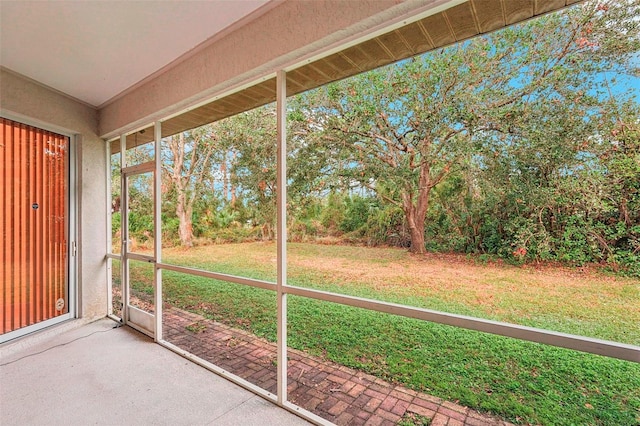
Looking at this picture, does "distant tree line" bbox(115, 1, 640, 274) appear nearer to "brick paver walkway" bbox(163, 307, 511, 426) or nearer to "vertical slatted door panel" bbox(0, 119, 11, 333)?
"brick paver walkway" bbox(163, 307, 511, 426)

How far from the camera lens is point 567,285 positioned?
6.93 feet

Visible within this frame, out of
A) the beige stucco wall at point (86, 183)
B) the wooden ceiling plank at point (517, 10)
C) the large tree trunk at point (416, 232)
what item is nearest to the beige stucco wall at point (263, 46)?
the wooden ceiling plank at point (517, 10)

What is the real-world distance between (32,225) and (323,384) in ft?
11.7

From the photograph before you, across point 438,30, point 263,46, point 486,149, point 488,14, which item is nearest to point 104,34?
point 263,46

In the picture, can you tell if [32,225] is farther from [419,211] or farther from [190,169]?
[419,211]

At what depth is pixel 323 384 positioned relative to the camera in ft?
8.47

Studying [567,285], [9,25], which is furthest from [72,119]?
[567,285]

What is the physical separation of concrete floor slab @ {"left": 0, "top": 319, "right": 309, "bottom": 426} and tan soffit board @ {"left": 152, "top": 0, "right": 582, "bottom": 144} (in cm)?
260

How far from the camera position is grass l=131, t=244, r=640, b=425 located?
208 centimetres

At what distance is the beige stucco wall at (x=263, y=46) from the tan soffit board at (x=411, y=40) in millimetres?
196

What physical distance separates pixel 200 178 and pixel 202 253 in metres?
1.26

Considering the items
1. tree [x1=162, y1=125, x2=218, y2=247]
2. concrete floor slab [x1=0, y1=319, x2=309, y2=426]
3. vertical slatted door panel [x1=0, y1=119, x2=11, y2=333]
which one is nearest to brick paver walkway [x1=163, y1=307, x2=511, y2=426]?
concrete floor slab [x1=0, y1=319, x2=309, y2=426]

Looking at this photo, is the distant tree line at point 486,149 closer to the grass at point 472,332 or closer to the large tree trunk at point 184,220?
the grass at point 472,332

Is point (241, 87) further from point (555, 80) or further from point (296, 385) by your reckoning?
point (296, 385)
